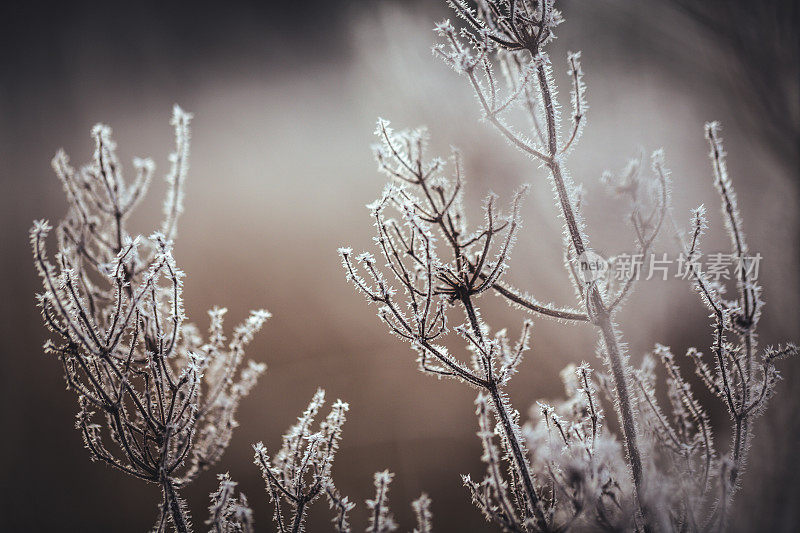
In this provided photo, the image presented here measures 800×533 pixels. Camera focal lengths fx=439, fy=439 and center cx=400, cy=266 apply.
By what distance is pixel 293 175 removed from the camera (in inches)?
233

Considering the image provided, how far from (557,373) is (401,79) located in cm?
364

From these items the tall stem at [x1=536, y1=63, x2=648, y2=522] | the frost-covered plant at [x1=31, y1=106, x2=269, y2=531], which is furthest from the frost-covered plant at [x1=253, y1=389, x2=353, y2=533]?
the tall stem at [x1=536, y1=63, x2=648, y2=522]

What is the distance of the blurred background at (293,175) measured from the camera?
4348 millimetres

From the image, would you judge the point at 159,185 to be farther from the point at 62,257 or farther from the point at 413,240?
the point at 413,240

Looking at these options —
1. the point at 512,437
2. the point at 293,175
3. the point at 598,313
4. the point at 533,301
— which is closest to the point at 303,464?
the point at 512,437

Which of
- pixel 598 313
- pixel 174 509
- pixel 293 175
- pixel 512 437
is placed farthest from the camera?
pixel 293 175

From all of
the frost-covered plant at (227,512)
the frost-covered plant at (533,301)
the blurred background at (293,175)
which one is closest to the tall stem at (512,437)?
the frost-covered plant at (533,301)

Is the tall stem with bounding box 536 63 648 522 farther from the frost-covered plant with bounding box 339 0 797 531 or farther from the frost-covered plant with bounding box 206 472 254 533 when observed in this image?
the frost-covered plant with bounding box 206 472 254 533

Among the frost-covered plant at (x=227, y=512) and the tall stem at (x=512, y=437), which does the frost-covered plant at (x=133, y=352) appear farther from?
the tall stem at (x=512, y=437)

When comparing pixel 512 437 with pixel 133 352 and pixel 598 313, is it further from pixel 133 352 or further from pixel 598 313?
pixel 133 352

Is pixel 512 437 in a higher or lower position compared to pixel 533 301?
lower

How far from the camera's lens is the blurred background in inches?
171

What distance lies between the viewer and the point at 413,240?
60.2 inches

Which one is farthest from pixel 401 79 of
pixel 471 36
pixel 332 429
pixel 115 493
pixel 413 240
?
pixel 115 493
